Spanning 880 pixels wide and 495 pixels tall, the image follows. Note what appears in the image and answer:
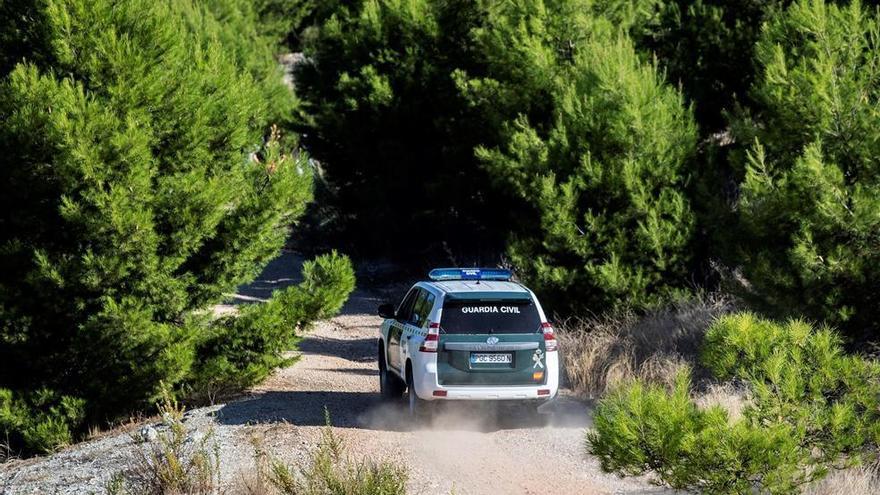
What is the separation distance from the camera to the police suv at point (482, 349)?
42.4 ft

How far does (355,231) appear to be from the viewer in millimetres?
30375

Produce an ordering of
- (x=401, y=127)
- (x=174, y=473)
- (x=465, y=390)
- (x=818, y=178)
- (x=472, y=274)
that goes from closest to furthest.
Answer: (x=174, y=473)
(x=465, y=390)
(x=818, y=178)
(x=472, y=274)
(x=401, y=127)

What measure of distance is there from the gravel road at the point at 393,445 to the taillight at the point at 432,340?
1072 mm

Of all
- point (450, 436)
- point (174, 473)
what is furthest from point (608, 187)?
point (174, 473)

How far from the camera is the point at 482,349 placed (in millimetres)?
12906

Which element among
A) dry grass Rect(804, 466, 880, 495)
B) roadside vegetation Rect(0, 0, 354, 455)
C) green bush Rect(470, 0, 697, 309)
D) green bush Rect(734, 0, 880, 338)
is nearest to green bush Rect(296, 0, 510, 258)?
green bush Rect(470, 0, 697, 309)

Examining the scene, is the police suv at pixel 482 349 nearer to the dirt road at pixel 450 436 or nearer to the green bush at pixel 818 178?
the dirt road at pixel 450 436

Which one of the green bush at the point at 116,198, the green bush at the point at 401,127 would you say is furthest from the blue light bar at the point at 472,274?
the green bush at the point at 401,127

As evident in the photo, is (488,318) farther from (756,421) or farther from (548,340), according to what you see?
(756,421)

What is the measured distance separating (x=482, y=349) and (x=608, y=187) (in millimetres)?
6150

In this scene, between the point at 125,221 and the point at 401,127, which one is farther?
the point at 401,127

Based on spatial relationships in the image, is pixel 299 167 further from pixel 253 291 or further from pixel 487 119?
pixel 253 291

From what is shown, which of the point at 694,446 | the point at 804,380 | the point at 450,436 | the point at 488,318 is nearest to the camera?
the point at 694,446

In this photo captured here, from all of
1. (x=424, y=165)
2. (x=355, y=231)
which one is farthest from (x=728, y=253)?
(x=355, y=231)
